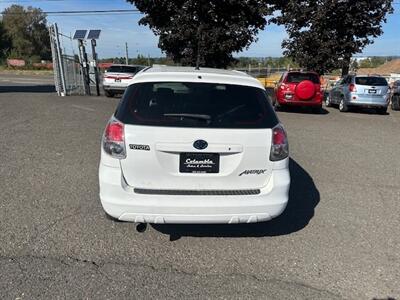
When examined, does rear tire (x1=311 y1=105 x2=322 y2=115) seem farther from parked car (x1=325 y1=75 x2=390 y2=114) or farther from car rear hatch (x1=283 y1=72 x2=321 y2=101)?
parked car (x1=325 y1=75 x2=390 y2=114)

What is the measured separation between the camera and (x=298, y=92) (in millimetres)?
15812

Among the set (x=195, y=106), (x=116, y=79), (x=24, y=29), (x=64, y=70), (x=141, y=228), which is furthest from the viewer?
(x=24, y=29)

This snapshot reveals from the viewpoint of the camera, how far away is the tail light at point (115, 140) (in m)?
3.82

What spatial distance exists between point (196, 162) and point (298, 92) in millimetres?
12733

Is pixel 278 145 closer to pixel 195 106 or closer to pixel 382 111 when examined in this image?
pixel 195 106

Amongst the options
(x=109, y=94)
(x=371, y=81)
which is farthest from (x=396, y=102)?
(x=109, y=94)

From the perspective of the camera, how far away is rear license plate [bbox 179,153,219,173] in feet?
12.5

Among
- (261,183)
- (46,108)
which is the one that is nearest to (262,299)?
(261,183)

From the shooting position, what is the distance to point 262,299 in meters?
3.31

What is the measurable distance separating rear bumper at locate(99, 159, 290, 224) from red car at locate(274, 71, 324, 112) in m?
12.2

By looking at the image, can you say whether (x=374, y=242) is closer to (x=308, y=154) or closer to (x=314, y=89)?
(x=308, y=154)

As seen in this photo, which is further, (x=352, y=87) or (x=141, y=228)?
(x=352, y=87)

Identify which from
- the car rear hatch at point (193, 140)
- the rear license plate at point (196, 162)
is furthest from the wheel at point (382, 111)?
the rear license plate at point (196, 162)

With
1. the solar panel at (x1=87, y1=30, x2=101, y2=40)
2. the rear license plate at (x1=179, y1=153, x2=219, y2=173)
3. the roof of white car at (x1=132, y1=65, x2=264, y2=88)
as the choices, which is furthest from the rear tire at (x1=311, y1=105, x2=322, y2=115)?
the rear license plate at (x1=179, y1=153, x2=219, y2=173)
